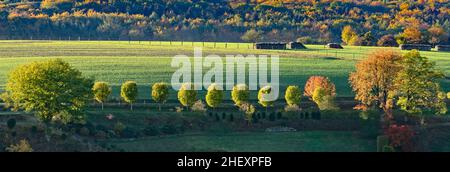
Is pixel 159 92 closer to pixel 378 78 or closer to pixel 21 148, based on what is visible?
pixel 21 148

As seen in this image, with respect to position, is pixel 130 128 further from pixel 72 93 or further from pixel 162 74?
pixel 162 74

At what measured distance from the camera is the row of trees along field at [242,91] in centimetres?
9656

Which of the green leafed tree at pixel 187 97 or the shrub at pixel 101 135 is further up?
the green leafed tree at pixel 187 97

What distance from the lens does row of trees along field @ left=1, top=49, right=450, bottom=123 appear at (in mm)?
96562

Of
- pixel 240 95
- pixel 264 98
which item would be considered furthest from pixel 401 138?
pixel 240 95

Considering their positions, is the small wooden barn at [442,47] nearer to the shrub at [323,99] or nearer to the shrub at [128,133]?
the shrub at [323,99]

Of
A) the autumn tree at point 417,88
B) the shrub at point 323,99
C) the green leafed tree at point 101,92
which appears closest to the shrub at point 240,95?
the shrub at point 323,99

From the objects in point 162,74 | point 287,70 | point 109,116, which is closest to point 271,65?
point 287,70

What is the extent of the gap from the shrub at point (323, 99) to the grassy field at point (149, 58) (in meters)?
9.99

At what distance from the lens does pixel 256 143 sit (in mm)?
96062

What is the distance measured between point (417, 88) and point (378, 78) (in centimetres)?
568

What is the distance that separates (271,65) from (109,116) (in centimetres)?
4949

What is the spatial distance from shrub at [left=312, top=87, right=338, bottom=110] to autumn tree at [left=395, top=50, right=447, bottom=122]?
9.09 m
